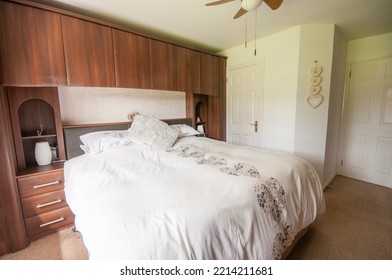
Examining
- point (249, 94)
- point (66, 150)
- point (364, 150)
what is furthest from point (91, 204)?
point (364, 150)

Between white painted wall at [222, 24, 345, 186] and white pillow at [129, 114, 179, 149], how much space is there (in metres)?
1.69

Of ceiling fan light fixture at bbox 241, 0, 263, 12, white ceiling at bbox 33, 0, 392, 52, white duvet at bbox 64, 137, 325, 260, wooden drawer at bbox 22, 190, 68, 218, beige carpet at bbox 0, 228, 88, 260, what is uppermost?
white ceiling at bbox 33, 0, 392, 52

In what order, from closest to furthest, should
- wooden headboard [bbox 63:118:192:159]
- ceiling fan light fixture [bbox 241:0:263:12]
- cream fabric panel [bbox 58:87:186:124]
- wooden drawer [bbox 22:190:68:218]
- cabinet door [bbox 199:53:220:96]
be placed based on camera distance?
ceiling fan light fixture [bbox 241:0:263:12] < wooden drawer [bbox 22:190:68:218] < wooden headboard [bbox 63:118:192:159] < cream fabric panel [bbox 58:87:186:124] < cabinet door [bbox 199:53:220:96]

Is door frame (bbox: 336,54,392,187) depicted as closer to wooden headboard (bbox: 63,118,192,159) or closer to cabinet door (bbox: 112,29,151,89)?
cabinet door (bbox: 112,29,151,89)

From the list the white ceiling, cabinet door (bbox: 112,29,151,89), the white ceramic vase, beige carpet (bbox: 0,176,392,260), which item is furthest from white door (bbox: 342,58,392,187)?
the white ceramic vase

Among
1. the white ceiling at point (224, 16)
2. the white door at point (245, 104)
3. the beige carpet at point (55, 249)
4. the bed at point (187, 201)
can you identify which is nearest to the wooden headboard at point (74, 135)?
the bed at point (187, 201)

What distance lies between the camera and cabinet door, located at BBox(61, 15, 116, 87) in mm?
1877

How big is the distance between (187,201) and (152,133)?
4.67 feet

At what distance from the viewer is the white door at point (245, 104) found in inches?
124

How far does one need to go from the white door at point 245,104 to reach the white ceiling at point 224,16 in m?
0.61

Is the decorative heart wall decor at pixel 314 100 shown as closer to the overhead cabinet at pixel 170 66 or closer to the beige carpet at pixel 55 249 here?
the overhead cabinet at pixel 170 66

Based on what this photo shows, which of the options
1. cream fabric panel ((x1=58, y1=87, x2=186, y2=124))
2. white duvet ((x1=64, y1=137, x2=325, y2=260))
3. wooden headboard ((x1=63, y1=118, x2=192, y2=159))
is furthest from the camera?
cream fabric panel ((x1=58, y1=87, x2=186, y2=124))

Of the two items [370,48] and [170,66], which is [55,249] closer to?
[170,66]

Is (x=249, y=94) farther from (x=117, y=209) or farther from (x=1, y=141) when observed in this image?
(x=1, y=141)
